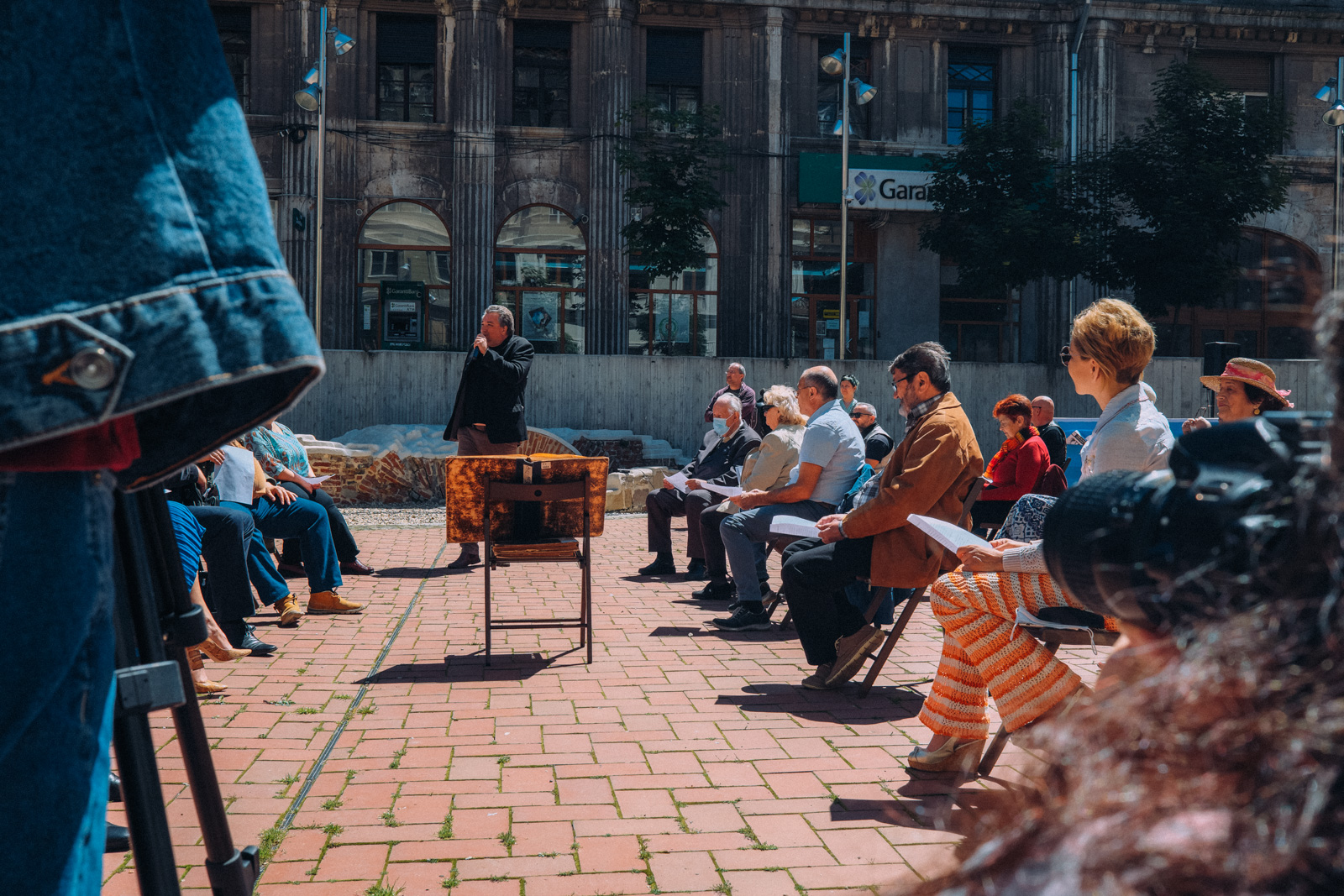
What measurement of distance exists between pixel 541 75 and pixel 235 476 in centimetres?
2030

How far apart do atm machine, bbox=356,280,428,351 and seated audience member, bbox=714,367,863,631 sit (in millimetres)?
18289

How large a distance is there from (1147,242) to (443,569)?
1968cm

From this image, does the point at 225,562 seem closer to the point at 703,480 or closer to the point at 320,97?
the point at 703,480

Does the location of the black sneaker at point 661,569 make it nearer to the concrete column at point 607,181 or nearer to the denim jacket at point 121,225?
the denim jacket at point 121,225

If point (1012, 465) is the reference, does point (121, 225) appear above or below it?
above

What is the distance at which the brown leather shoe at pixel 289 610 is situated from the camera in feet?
A: 21.4

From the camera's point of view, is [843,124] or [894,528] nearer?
[894,528]

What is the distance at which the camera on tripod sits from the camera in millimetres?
643

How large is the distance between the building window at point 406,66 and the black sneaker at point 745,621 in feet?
66.8

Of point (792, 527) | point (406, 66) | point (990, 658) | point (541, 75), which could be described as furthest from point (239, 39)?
point (990, 658)

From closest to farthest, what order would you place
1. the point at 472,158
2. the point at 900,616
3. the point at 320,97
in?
the point at 900,616, the point at 320,97, the point at 472,158

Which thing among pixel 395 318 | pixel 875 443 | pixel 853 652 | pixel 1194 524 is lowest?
pixel 853 652

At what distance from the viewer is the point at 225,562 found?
221 inches

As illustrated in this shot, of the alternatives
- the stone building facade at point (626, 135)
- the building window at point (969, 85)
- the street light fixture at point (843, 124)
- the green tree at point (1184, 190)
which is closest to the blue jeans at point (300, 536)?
the street light fixture at point (843, 124)
